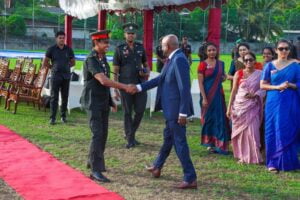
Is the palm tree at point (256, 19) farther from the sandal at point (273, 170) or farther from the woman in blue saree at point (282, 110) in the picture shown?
the sandal at point (273, 170)

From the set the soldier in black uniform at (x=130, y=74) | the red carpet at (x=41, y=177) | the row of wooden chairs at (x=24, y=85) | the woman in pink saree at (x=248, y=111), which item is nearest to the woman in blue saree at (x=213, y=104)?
the woman in pink saree at (x=248, y=111)

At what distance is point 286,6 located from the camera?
56031 mm

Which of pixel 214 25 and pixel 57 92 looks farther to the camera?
pixel 214 25

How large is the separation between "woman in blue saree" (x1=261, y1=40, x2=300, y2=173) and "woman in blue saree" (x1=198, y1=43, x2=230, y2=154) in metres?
0.93

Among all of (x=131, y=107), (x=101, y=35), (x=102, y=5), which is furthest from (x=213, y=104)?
(x=102, y=5)

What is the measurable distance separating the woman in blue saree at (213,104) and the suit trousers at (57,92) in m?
2.97

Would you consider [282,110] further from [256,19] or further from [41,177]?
[256,19]

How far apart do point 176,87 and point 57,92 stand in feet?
13.9

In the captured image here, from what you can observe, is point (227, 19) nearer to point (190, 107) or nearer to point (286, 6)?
point (286, 6)

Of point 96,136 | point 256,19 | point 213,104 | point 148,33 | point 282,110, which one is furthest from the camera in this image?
point 256,19

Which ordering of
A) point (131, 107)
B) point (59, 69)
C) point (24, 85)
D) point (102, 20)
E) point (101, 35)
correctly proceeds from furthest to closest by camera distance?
point (102, 20) < point (24, 85) < point (59, 69) < point (131, 107) < point (101, 35)

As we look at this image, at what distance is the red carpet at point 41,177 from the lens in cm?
507

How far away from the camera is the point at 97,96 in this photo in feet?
18.7

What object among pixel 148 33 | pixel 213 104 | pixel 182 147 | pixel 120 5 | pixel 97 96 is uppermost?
pixel 120 5
